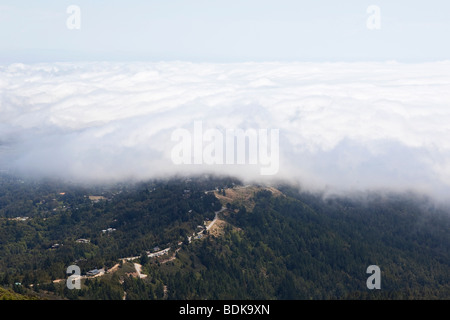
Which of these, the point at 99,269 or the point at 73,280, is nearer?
the point at 73,280
